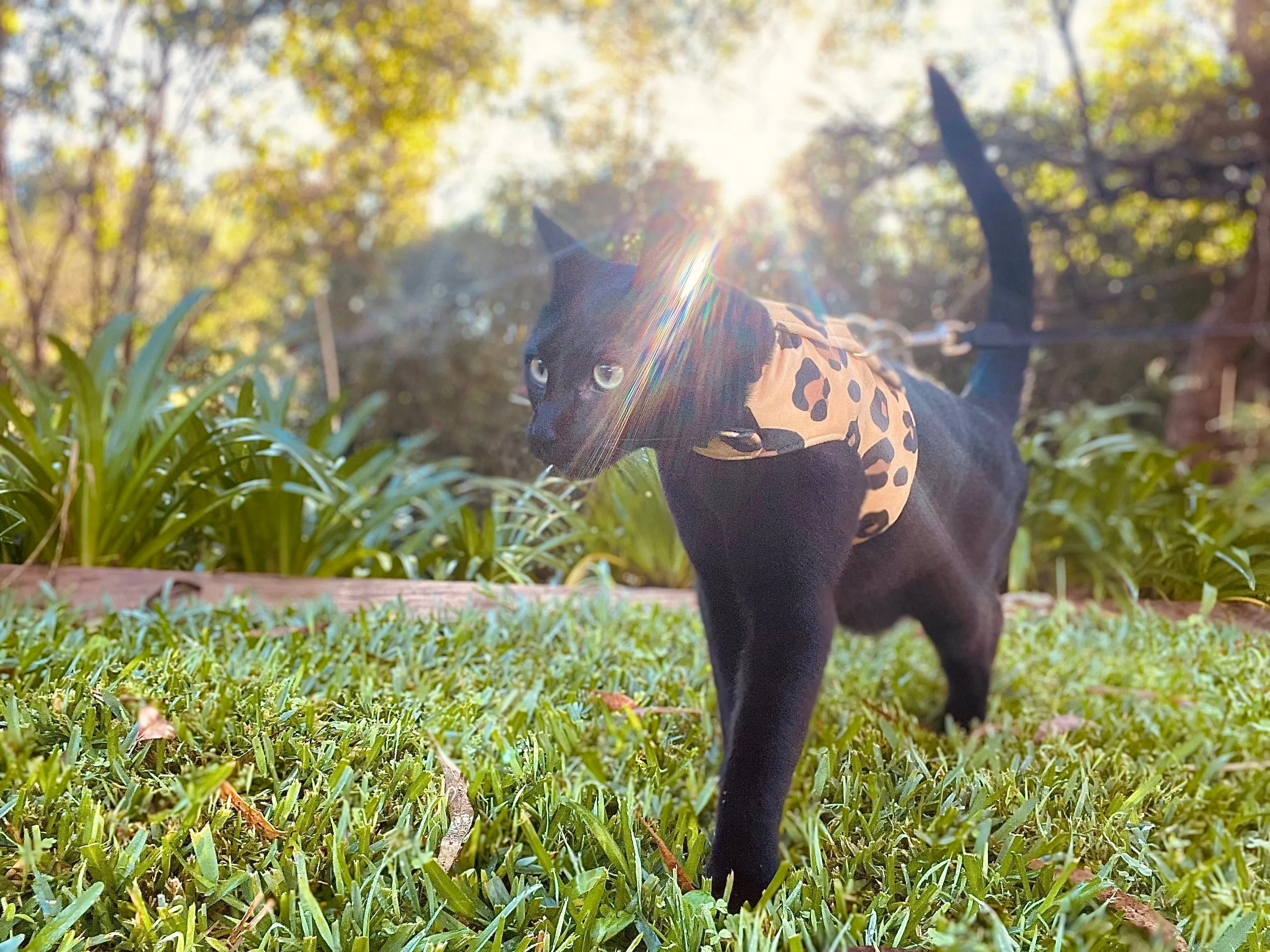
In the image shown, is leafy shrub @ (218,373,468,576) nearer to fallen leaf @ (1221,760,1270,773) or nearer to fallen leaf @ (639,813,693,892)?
fallen leaf @ (639,813,693,892)

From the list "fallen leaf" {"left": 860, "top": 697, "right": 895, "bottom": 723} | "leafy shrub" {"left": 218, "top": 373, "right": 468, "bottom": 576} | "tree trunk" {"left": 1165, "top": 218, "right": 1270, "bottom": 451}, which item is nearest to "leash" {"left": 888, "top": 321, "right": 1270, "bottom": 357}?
"fallen leaf" {"left": 860, "top": 697, "right": 895, "bottom": 723}

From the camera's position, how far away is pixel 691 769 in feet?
3.72

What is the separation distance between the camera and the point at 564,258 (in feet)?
3.19

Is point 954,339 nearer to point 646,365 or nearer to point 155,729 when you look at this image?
point 646,365

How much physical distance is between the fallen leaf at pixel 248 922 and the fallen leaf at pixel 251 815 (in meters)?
0.07

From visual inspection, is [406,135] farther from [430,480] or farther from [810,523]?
[810,523]

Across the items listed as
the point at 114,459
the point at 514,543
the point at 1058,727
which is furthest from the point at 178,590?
the point at 1058,727

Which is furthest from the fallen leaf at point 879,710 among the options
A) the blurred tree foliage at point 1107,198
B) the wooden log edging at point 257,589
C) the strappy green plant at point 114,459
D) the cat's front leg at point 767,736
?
the blurred tree foliage at point 1107,198

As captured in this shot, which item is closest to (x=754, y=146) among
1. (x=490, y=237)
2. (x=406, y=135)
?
(x=490, y=237)

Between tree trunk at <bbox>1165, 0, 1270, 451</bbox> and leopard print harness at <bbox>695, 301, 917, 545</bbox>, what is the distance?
3.24 m

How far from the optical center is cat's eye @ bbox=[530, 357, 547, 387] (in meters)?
0.95

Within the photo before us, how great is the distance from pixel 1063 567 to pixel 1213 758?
0.90 meters

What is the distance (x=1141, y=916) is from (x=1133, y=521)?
1.28 meters

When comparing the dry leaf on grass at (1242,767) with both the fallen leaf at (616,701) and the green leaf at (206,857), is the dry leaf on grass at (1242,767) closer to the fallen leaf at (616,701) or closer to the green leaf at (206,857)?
the fallen leaf at (616,701)
